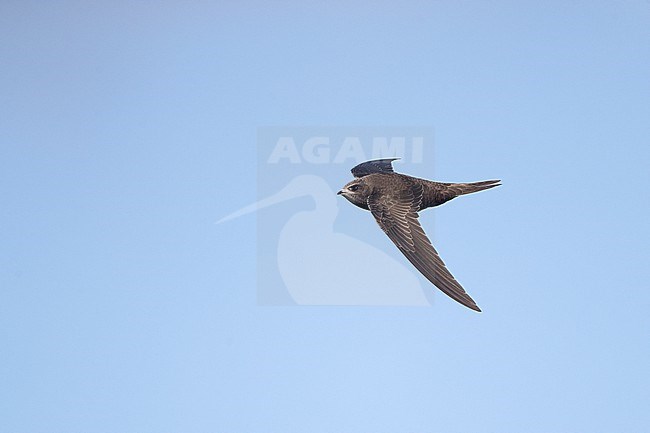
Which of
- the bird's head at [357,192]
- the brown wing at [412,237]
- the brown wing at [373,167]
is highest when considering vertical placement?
the brown wing at [373,167]

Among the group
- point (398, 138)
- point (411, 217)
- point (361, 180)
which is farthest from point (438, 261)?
point (398, 138)

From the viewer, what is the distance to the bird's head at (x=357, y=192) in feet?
8.96

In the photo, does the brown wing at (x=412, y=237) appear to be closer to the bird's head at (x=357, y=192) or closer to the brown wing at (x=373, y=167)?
the bird's head at (x=357, y=192)

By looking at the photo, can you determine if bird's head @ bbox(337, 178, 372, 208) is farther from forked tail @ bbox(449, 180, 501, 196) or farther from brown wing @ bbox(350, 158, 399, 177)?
forked tail @ bbox(449, 180, 501, 196)

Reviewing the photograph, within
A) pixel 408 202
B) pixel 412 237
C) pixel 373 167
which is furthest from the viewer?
pixel 373 167

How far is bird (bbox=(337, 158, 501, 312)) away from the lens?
2.60 m

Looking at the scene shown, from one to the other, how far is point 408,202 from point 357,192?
0.17 m

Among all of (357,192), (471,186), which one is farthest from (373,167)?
(471,186)

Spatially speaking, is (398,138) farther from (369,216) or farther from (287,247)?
(287,247)

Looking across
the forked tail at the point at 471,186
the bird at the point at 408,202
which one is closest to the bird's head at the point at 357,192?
the bird at the point at 408,202

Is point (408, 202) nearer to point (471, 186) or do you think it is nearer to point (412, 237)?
point (412, 237)

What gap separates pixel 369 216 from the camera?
115 inches

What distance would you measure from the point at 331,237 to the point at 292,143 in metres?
0.35

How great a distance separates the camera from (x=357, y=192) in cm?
274
